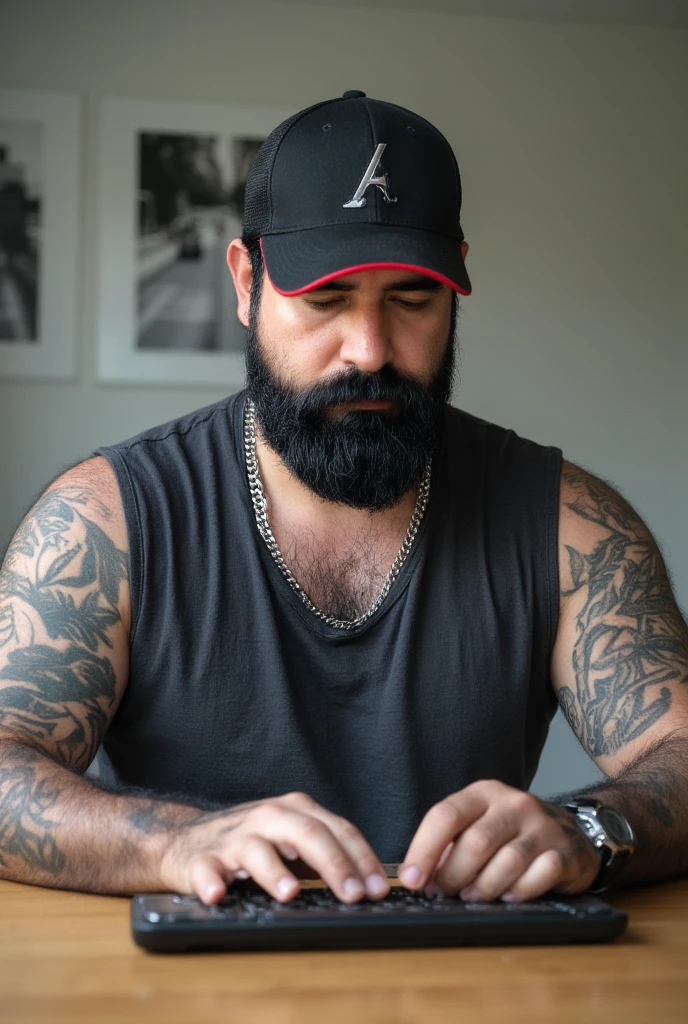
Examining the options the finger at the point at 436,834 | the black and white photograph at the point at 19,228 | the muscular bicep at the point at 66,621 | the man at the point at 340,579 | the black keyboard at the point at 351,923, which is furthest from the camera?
the black and white photograph at the point at 19,228

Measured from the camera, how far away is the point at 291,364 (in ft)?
4.96

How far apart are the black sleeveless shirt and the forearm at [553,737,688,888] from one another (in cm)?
25

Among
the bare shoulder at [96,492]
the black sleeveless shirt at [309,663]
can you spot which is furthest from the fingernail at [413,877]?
the bare shoulder at [96,492]

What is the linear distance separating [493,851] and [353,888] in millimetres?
128

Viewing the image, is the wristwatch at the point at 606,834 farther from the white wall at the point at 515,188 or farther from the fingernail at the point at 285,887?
the white wall at the point at 515,188

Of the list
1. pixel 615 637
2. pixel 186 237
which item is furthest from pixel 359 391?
pixel 186 237

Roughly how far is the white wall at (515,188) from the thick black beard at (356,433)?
2.32 m

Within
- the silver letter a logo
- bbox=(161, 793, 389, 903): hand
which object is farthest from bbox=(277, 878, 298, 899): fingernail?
the silver letter a logo

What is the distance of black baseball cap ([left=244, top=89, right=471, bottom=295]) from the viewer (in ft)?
4.66

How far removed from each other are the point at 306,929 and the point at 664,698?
28.3 inches

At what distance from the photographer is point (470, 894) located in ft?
3.12

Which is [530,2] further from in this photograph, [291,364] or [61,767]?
[61,767]

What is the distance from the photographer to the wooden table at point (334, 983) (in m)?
0.73

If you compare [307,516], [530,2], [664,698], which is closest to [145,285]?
[530,2]
